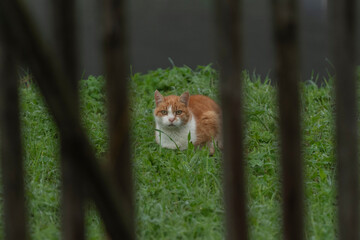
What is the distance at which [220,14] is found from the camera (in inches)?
67.4

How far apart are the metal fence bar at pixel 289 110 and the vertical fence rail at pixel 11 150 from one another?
33.4 inches

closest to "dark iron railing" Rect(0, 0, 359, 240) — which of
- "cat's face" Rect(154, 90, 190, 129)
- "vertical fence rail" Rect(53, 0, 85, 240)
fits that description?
"vertical fence rail" Rect(53, 0, 85, 240)

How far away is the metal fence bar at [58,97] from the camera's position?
5.14 feet

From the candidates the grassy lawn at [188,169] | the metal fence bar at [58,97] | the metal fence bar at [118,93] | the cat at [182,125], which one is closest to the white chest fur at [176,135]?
the cat at [182,125]

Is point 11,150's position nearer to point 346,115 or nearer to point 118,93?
point 118,93

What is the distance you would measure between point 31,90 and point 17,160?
4.73m

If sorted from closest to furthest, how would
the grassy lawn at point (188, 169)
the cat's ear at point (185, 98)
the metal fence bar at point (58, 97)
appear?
1. the metal fence bar at point (58, 97)
2. the grassy lawn at point (188, 169)
3. the cat's ear at point (185, 98)

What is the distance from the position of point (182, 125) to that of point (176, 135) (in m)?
0.11

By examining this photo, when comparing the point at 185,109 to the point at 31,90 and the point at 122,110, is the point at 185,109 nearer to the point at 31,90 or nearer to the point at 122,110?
the point at 31,90

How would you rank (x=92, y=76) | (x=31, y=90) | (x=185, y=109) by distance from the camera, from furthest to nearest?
1. (x=92, y=76)
2. (x=31, y=90)
3. (x=185, y=109)

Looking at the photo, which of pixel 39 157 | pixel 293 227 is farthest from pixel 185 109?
pixel 293 227

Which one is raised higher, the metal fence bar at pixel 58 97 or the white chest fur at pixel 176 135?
the white chest fur at pixel 176 135

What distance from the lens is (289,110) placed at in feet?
5.80

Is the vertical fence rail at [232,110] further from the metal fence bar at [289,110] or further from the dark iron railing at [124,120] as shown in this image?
the metal fence bar at [289,110]
